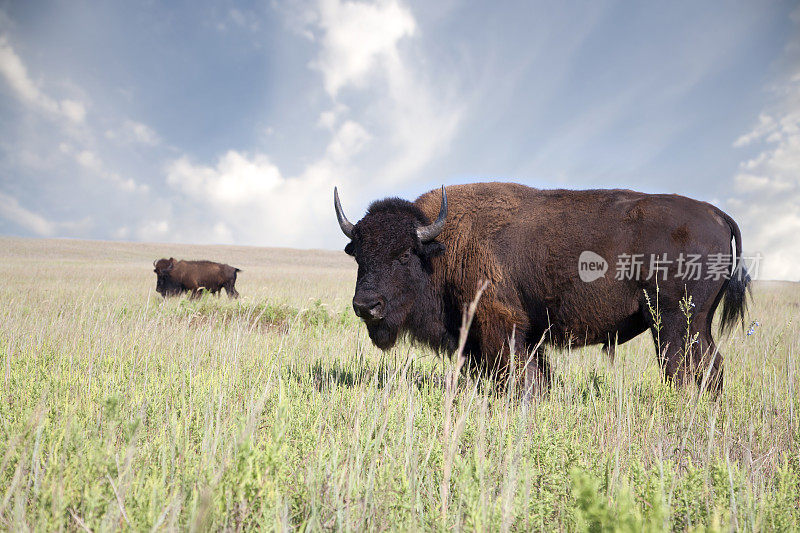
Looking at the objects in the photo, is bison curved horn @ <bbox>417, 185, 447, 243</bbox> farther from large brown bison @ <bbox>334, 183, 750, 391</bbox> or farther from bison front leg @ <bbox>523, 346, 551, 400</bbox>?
bison front leg @ <bbox>523, 346, 551, 400</bbox>

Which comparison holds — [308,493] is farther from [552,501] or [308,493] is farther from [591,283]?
[591,283]

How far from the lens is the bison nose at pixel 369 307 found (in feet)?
13.5

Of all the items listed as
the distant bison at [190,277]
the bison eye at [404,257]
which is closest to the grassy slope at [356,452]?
the bison eye at [404,257]

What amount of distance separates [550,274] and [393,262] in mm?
1632

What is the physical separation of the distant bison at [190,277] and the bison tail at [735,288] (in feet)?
50.8

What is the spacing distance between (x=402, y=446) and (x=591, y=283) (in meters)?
2.56

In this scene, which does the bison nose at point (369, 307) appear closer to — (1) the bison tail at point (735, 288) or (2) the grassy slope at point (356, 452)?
(2) the grassy slope at point (356, 452)

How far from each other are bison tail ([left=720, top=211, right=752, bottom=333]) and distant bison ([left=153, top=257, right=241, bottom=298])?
1549cm

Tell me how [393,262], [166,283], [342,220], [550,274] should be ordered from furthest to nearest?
[166,283] → [342,220] → [393,262] → [550,274]

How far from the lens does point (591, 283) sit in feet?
13.6

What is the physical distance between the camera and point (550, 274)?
427 cm

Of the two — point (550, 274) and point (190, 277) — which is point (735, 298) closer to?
point (550, 274)

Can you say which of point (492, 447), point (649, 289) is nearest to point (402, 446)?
point (492, 447)

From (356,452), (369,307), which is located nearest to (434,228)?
(369,307)
